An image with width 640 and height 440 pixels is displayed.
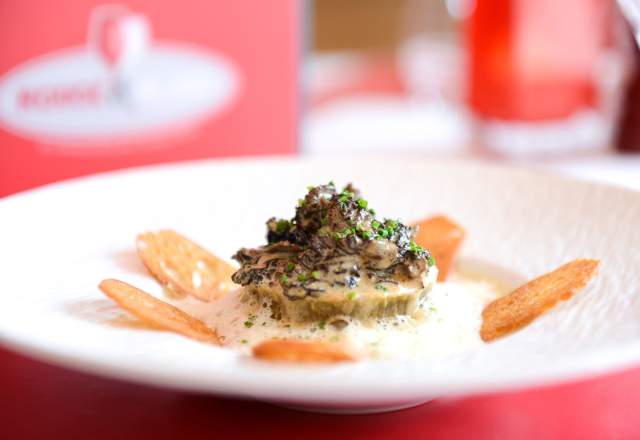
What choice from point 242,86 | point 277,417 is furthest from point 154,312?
point 242,86

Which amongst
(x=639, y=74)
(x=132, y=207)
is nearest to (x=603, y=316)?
(x=132, y=207)

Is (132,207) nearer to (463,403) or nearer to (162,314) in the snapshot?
(162,314)

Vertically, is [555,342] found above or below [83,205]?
below

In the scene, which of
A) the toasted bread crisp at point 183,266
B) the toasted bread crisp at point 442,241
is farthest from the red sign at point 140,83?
the toasted bread crisp at point 442,241

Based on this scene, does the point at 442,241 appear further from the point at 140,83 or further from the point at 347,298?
the point at 140,83

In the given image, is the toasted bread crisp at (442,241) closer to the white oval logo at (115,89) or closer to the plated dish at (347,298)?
the plated dish at (347,298)
